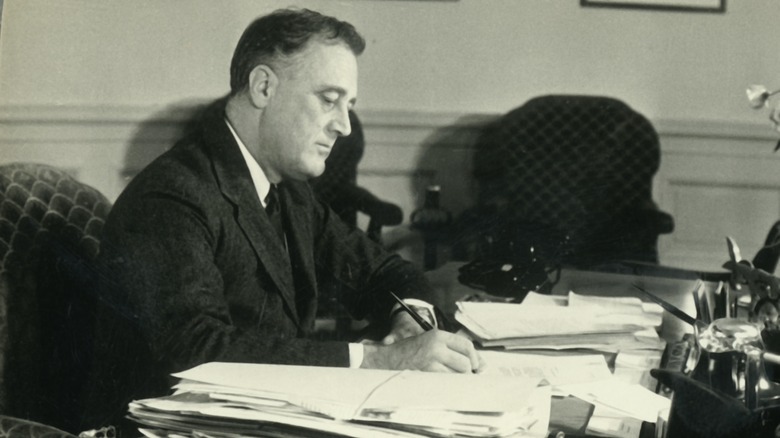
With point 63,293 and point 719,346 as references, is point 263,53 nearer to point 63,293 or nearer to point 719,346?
point 63,293

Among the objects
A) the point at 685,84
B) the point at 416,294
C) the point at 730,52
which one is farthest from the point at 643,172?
the point at 416,294

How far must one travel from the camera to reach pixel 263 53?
126 cm

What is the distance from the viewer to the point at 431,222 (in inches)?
83.0

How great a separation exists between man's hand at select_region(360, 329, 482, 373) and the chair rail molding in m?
0.81

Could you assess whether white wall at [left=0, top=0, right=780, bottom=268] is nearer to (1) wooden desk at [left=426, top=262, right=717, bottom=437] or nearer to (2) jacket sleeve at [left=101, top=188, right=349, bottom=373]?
(2) jacket sleeve at [left=101, top=188, right=349, bottom=373]

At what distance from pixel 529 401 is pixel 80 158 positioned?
44.4 inches

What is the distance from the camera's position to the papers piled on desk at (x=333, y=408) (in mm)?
624

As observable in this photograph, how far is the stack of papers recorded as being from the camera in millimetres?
1074

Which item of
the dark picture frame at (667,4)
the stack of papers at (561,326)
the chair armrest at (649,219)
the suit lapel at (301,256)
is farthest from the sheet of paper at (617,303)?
the chair armrest at (649,219)

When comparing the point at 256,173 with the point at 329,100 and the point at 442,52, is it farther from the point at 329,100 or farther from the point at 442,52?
the point at 442,52

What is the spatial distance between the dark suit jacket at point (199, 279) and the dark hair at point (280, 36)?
0.29 ft

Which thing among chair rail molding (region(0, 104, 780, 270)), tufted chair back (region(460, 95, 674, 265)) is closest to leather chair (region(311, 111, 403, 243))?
chair rail molding (region(0, 104, 780, 270))

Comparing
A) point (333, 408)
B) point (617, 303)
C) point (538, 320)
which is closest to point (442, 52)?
point (617, 303)

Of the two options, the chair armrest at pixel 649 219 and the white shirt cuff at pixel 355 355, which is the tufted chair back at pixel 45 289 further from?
the chair armrest at pixel 649 219
